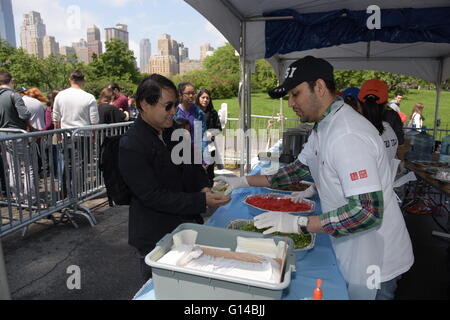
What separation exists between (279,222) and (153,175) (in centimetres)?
68

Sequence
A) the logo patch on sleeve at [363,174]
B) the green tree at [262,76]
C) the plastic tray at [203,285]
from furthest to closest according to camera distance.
Answer: the green tree at [262,76] → the logo patch on sleeve at [363,174] → the plastic tray at [203,285]

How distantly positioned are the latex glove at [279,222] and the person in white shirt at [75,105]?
440 centimetres

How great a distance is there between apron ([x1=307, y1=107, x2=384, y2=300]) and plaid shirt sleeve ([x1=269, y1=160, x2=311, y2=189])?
665mm

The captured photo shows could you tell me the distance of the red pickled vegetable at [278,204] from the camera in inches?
93.3

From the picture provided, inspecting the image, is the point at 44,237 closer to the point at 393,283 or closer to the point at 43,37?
the point at 393,283

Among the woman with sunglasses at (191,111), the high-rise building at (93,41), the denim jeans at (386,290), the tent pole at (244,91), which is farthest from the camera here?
the high-rise building at (93,41)

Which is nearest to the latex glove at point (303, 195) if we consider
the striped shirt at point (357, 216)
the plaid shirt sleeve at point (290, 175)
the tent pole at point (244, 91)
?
the plaid shirt sleeve at point (290, 175)

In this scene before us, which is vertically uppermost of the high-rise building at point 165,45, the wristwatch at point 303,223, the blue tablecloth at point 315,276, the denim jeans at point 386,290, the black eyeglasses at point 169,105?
the high-rise building at point 165,45

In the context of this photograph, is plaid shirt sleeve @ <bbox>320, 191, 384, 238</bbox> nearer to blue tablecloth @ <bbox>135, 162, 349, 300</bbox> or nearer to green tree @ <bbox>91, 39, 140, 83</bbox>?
blue tablecloth @ <bbox>135, 162, 349, 300</bbox>

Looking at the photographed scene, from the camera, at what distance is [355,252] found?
1.62 metres

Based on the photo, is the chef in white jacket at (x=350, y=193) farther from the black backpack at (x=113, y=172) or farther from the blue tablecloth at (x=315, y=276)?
the black backpack at (x=113, y=172)

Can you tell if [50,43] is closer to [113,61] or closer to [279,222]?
[113,61]

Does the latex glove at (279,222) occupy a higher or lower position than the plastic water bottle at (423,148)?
higher

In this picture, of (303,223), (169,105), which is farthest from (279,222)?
(169,105)
